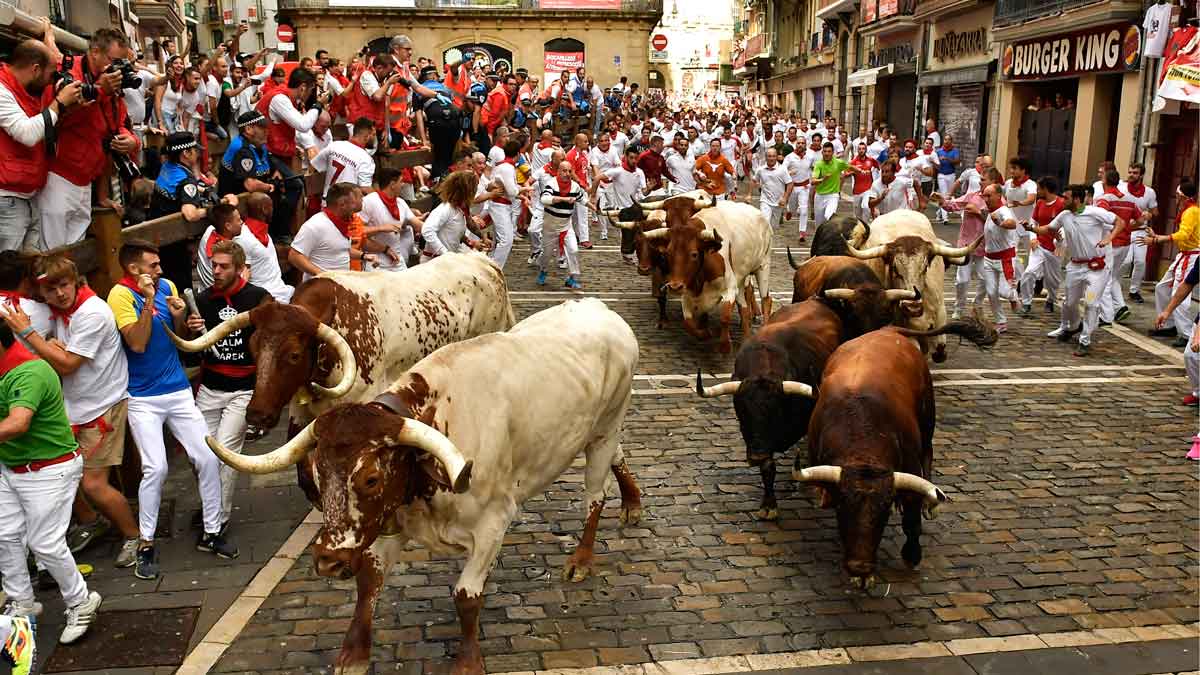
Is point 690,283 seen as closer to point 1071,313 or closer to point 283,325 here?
point 1071,313

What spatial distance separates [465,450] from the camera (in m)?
4.94

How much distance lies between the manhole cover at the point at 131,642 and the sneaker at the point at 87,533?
0.93 m

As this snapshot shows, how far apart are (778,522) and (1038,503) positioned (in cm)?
210

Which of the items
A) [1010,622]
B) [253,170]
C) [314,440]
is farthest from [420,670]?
[253,170]

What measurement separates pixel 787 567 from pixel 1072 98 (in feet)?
67.7

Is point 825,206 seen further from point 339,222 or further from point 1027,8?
point 339,222

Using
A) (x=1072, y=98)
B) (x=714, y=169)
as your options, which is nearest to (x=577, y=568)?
(x=714, y=169)

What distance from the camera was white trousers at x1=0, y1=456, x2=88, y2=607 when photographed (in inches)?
208

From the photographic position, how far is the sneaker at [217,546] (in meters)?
6.55

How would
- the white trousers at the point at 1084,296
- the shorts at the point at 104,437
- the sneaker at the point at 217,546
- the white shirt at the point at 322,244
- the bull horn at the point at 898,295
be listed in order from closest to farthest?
the shorts at the point at 104,437 < the sneaker at the point at 217,546 < the white shirt at the point at 322,244 < the bull horn at the point at 898,295 < the white trousers at the point at 1084,296

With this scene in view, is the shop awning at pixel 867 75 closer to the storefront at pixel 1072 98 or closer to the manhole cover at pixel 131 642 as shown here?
the storefront at pixel 1072 98

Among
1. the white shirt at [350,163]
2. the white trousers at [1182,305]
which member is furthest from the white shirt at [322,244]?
the white trousers at [1182,305]

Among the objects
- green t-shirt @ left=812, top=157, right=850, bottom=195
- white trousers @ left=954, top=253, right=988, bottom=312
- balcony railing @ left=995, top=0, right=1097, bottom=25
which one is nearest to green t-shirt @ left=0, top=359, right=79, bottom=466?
white trousers @ left=954, top=253, right=988, bottom=312

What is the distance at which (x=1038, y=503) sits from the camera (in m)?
7.52
